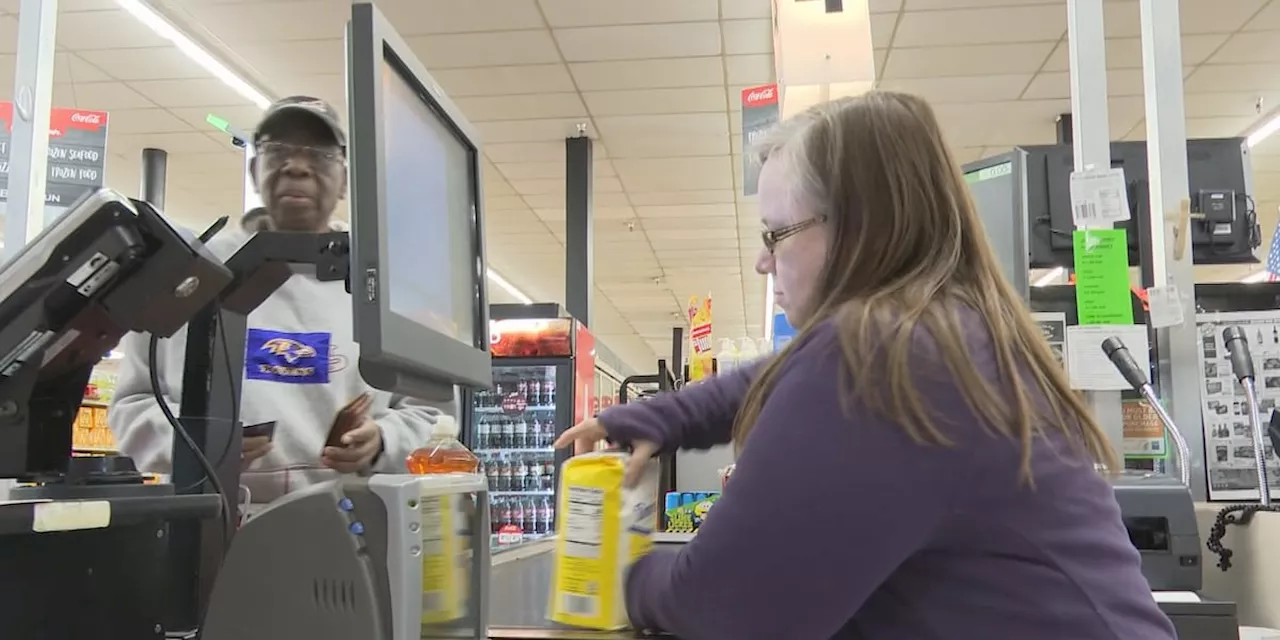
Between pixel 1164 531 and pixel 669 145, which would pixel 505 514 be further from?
pixel 1164 531

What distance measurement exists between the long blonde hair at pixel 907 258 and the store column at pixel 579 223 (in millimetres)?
6599

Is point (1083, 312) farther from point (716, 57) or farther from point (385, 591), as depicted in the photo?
point (716, 57)

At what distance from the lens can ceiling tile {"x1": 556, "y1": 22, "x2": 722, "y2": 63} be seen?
5.67 metres

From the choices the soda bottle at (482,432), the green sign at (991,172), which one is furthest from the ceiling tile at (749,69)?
the green sign at (991,172)

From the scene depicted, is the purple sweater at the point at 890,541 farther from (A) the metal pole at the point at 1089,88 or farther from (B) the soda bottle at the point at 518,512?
(B) the soda bottle at the point at 518,512

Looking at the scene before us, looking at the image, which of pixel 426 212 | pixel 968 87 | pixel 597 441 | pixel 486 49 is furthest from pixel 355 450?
pixel 968 87

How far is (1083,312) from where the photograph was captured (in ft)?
7.87

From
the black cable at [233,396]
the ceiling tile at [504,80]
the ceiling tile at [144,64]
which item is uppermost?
the ceiling tile at [144,64]

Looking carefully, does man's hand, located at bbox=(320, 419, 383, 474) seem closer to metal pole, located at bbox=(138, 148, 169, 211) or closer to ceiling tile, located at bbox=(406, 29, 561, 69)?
ceiling tile, located at bbox=(406, 29, 561, 69)

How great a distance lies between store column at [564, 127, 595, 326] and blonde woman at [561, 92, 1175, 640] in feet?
21.8

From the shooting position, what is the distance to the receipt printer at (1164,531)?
182cm

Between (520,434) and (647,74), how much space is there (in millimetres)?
2503

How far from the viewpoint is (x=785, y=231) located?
1133mm

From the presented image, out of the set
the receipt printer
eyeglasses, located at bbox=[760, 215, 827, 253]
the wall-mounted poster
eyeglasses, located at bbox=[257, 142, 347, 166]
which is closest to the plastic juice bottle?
eyeglasses, located at bbox=[760, 215, 827, 253]
